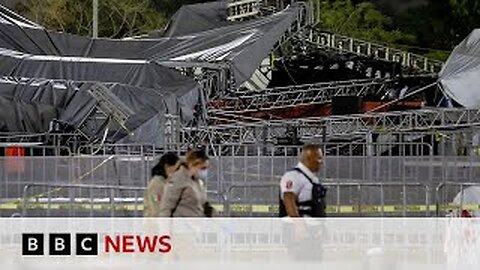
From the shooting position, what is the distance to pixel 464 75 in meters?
32.4

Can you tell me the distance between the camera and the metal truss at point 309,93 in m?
39.8

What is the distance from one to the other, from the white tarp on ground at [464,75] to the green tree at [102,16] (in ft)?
106

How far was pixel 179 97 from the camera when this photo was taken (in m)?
28.8

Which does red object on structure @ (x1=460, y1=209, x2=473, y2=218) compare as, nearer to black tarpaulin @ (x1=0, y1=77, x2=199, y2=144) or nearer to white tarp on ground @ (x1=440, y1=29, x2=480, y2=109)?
black tarpaulin @ (x1=0, y1=77, x2=199, y2=144)

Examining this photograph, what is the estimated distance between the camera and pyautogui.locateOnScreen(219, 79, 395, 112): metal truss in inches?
1569

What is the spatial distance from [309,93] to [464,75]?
9349 millimetres

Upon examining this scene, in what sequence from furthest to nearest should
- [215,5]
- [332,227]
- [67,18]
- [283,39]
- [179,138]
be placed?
[67,18] → [215,5] → [283,39] → [179,138] → [332,227]

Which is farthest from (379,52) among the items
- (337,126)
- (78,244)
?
(78,244)

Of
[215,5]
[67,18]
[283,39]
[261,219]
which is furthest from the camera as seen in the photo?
[67,18]

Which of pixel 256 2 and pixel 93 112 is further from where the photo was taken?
Result: pixel 256 2

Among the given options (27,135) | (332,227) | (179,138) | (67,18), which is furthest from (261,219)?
(67,18)

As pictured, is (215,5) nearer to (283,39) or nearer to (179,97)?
(283,39)

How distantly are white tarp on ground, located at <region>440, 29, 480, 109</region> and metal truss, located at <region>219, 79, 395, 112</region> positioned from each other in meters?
6.11

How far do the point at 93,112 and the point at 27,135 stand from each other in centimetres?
165
